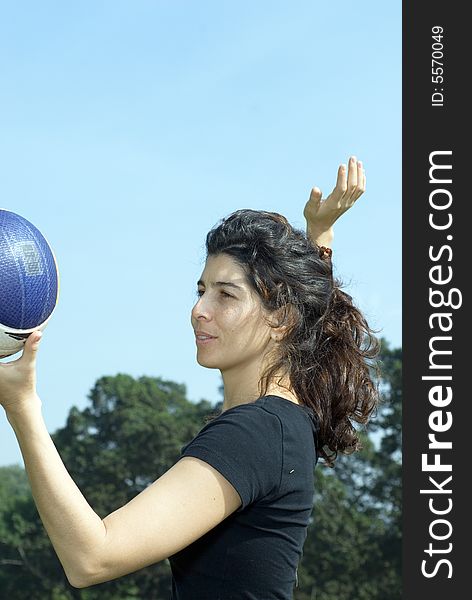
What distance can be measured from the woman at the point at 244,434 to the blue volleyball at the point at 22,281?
670mm

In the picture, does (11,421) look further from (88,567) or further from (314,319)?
(314,319)

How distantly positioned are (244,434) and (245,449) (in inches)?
1.9

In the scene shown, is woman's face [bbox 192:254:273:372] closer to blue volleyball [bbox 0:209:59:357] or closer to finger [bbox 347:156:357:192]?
blue volleyball [bbox 0:209:59:357]

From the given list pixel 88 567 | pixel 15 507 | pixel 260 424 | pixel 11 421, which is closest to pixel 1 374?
pixel 11 421

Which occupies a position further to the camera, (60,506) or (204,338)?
(204,338)

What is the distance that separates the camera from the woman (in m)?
2.97

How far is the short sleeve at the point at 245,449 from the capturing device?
3.15 meters

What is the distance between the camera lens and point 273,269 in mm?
3727

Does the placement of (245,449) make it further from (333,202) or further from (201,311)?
(333,202)

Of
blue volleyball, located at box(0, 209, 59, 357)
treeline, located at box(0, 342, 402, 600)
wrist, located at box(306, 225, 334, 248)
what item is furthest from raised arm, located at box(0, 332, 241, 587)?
treeline, located at box(0, 342, 402, 600)

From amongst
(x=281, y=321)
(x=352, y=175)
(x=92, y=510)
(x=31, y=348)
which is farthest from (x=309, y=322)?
(x=92, y=510)

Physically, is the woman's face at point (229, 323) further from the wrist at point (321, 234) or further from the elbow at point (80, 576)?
the wrist at point (321, 234)

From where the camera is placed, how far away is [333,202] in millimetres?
4668

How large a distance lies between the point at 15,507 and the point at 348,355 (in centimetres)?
4673
